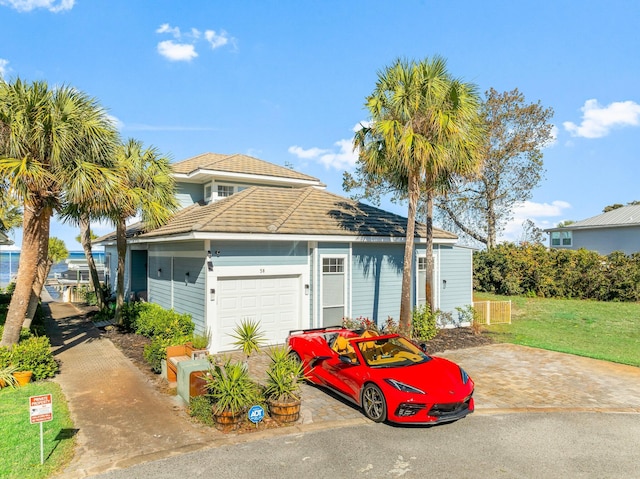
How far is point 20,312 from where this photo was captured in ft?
34.1

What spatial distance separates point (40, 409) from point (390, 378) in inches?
211

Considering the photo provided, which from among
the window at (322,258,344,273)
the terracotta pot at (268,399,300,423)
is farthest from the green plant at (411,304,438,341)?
the terracotta pot at (268,399,300,423)

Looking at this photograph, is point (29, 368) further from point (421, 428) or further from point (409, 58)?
point (409, 58)

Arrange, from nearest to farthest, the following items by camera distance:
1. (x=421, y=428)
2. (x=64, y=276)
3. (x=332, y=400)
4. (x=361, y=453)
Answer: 1. (x=361, y=453)
2. (x=421, y=428)
3. (x=332, y=400)
4. (x=64, y=276)

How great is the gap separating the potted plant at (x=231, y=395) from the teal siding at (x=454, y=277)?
440 inches

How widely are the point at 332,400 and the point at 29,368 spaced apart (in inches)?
278

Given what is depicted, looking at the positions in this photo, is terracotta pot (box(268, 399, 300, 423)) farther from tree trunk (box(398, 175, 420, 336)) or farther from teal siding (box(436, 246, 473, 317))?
teal siding (box(436, 246, 473, 317))

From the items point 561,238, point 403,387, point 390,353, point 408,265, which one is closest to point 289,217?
point 408,265

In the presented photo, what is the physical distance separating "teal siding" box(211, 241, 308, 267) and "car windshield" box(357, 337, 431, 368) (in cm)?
534

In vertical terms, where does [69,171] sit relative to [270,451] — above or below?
above

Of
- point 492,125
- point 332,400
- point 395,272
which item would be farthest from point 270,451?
point 492,125

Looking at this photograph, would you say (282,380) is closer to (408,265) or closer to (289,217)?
(408,265)

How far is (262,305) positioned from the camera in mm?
13086

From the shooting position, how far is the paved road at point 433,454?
18.7 feet
